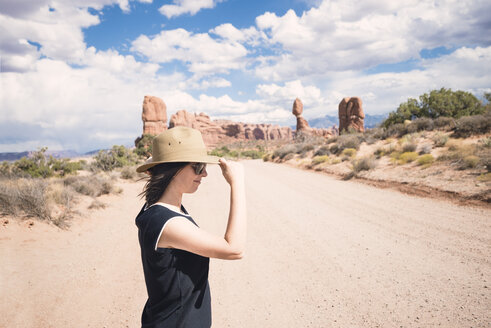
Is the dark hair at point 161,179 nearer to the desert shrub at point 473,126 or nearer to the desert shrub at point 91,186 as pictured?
the desert shrub at point 91,186

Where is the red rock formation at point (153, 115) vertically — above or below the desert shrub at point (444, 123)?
above

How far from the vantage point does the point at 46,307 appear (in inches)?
126

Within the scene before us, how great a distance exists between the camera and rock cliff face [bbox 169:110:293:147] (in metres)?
96.0

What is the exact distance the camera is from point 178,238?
44.8 inches

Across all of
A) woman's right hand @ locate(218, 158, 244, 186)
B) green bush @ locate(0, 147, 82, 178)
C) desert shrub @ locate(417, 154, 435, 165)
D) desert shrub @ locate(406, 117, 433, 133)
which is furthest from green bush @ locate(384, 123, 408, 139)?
green bush @ locate(0, 147, 82, 178)

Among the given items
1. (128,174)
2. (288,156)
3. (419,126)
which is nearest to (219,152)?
(288,156)

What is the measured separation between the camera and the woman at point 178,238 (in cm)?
116

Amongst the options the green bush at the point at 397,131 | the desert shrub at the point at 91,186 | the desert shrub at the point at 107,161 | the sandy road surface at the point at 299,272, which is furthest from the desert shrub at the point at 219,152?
the sandy road surface at the point at 299,272

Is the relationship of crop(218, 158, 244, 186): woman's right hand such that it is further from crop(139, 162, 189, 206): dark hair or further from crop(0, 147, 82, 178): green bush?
crop(0, 147, 82, 178): green bush

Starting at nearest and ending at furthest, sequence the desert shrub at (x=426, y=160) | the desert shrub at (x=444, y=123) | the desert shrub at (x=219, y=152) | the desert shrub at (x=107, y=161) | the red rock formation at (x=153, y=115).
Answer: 1. the desert shrub at (x=426, y=160)
2. the desert shrub at (x=444, y=123)
3. the desert shrub at (x=107, y=161)
4. the desert shrub at (x=219, y=152)
5. the red rock formation at (x=153, y=115)

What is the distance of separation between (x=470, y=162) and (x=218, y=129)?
113 metres

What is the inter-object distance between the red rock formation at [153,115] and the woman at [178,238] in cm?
5183

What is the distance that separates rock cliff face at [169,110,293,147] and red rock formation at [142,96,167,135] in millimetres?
35789

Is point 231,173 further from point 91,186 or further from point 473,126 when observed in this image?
point 473,126
